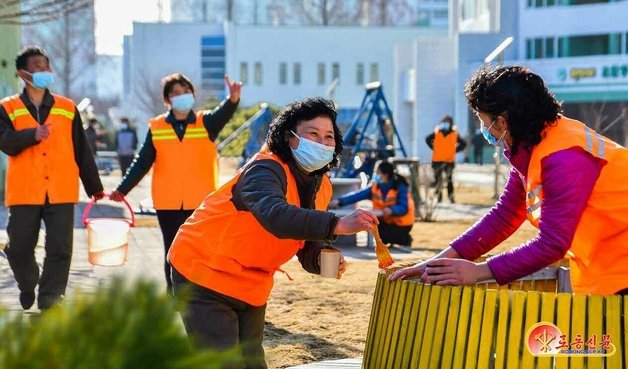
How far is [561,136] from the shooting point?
14.2 feet

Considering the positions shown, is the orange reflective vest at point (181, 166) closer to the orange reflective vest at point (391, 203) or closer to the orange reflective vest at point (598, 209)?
the orange reflective vest at point (598, 209)

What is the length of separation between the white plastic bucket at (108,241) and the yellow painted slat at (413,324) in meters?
5.54

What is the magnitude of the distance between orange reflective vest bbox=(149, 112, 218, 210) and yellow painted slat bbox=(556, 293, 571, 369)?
5.32 m

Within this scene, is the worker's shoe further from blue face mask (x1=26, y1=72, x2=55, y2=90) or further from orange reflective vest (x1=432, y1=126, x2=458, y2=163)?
orange reflective vest (x1=432, y1=126, x2=458, y2=163)

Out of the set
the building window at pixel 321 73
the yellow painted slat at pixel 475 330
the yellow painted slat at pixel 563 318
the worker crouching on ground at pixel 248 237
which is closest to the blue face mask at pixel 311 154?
the worker crouching on ground at pixel 248 237

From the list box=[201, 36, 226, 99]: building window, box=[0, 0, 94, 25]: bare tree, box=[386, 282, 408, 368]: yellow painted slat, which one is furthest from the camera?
box=[201, 36, 226, 99]: building window

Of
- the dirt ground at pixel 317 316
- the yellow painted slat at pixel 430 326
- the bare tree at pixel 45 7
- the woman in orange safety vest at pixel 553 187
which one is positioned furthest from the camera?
the bare tree at pixel 45 7

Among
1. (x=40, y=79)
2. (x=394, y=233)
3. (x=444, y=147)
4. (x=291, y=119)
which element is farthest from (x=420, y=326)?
(x=444, y=147)

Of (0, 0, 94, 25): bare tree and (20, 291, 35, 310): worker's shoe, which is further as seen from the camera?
(0, 0, 94, 25): bare tree

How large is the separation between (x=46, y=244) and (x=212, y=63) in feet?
281

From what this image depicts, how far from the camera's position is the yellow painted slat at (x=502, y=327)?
417 cm

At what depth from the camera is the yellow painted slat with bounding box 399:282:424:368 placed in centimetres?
450

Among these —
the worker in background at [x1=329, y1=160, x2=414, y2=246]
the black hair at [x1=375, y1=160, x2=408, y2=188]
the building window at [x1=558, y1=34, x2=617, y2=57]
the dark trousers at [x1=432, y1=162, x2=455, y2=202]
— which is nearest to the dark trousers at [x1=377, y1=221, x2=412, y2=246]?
the worker in background at [x1=329, y1=160, x2=414, y2=246]

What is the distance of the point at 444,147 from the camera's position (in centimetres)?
2458
